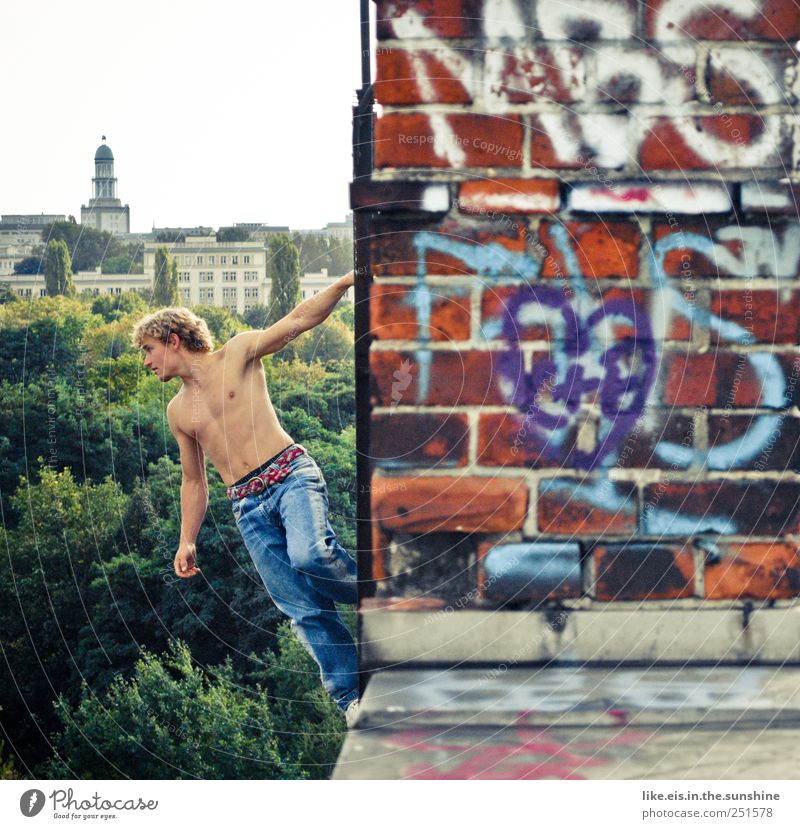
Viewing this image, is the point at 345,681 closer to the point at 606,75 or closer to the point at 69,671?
the point at 606,75

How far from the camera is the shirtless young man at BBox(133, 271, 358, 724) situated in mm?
2131

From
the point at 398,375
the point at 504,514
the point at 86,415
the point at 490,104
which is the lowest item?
the point at 86,415

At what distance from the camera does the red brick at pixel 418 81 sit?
1374 millimetres

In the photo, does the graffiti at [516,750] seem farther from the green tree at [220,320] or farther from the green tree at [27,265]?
the green tree at [220,320]

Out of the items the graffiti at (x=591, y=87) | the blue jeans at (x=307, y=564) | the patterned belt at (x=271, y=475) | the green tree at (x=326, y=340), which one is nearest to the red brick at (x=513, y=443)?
the graffiti at (x=591, y=87)

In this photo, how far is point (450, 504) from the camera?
1361 mm

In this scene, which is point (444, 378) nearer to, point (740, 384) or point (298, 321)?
point (740, 384)

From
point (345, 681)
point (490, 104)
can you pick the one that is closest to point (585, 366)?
point (490, 104)

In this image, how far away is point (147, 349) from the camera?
8.91ft

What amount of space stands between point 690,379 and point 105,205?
287cm

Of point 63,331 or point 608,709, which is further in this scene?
point 63,331

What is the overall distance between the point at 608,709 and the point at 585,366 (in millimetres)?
417

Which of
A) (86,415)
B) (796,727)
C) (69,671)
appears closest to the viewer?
(796,727)

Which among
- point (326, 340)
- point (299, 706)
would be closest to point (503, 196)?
point (326, 340)
